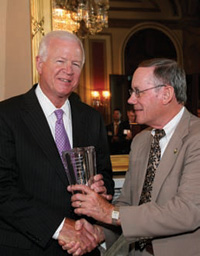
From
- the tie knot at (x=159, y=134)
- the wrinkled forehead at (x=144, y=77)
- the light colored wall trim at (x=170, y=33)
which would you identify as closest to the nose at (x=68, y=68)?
the wrinkled forehead at (x=144, y=77)

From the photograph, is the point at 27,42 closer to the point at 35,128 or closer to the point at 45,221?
the point at 35,128

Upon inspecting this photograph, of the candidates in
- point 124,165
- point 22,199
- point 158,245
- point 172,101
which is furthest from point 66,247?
point 124,165

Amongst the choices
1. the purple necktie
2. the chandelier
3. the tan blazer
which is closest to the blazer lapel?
the tan blazer

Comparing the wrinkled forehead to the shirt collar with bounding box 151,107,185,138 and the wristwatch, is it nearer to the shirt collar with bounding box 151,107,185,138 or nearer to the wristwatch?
the shirt collar with bounding box 151,107,185,138

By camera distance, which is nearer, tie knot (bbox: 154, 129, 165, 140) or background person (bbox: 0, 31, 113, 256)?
background person (bbox: 0, 31, 113, 256)

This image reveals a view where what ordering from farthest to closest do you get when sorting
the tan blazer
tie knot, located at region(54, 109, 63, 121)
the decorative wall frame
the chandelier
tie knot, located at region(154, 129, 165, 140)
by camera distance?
the chandelier
the decorative wall frame
tie knot, located at region(54, 109, 63, 121)
tie knot, located at region(154, 129, 165, 140)
the tan blazer

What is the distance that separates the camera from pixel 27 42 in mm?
3256

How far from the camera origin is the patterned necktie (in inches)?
83.3

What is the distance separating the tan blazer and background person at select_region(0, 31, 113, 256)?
0.98 ft

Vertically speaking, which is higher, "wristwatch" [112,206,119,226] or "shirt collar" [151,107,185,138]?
"shirt collar" [151,107,185,138]

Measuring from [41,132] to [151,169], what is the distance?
66 centimetres

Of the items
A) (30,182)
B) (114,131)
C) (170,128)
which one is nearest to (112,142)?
(114,131)

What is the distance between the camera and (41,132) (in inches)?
83.6

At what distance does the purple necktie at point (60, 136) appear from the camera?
2.19m
